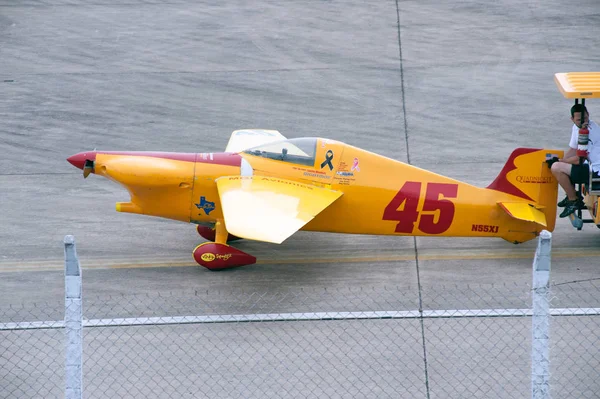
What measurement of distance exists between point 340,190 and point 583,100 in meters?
3.35

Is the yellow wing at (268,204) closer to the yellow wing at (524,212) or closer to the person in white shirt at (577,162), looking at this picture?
the yellow wing at (524,212)

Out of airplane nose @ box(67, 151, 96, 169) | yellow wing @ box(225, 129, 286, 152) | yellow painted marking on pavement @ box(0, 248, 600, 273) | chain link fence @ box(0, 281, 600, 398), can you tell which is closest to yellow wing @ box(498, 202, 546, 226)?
yellow painted marking on pavement @ box(0, 248, 600, 273)

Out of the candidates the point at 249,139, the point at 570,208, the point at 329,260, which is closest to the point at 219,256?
the point at 329,260

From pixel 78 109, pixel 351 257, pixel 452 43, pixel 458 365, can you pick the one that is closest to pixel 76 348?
pixel 458 365

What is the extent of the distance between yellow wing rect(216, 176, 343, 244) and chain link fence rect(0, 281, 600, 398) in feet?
2.70

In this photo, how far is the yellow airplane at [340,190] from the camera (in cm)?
1359

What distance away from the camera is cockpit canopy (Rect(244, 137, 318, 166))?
45.3 ft

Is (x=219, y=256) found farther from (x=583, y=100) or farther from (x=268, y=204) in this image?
(x=583, y=100)

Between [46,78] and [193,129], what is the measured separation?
4.03 meters

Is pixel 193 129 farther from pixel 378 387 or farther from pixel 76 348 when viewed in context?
pixel 76 348

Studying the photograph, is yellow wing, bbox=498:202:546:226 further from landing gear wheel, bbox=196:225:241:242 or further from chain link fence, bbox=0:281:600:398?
landing gear wheel, bbox=196:225:241:242

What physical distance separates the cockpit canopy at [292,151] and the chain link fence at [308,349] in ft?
6.71

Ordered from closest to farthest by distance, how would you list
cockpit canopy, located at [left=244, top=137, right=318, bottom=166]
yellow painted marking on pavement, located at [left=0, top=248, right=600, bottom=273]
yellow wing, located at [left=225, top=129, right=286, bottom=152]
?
yellow painted marking on pavement, located at [left=0, top=248, right=600, bottom=273], cockpit canopy, located at [left=244, top=137, right=318, bottom=166], yellow wing, located at [left=225, top=129, right=286, bottom=152]

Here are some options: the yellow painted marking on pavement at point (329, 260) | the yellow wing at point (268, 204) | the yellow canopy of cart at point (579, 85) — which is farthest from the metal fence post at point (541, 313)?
the yellow painted marking on pavement at point (329, 260)
